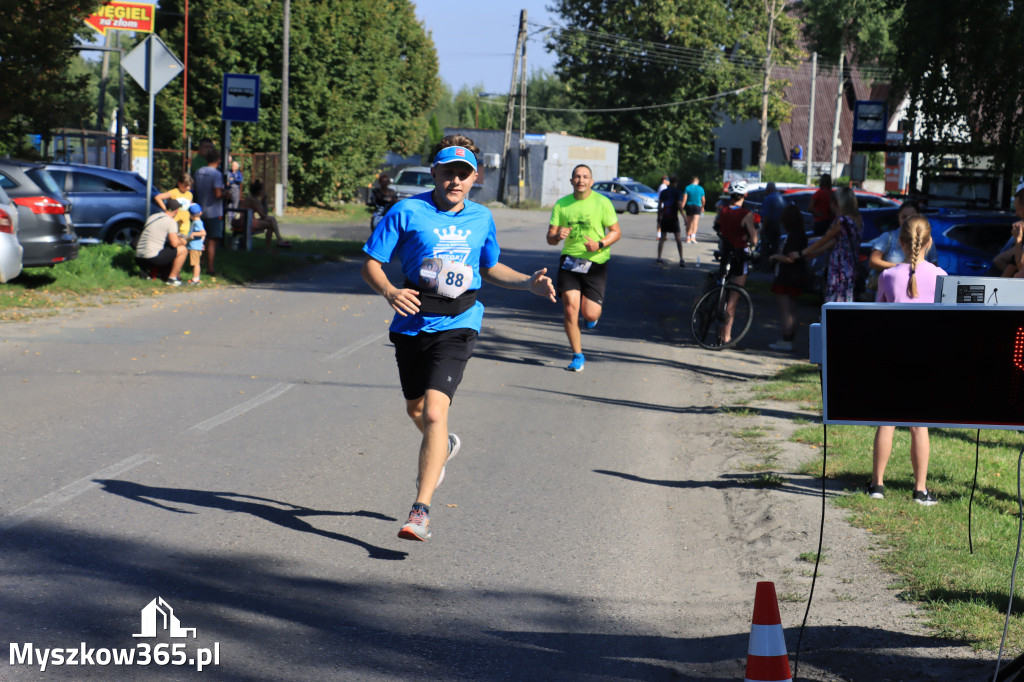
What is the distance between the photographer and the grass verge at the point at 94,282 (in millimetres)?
14738

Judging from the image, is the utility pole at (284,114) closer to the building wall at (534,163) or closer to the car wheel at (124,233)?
the car wheel at (124,233)

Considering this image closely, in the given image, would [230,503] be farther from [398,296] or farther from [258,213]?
[258,213]

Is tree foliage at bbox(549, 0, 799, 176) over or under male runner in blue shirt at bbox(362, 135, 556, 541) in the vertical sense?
over

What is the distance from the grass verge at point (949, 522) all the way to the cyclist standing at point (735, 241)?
14.8 feet

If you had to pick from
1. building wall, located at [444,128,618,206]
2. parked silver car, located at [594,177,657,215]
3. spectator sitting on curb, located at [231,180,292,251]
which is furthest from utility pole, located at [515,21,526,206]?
spectator sitting on curb, located at [231,180,292,251]

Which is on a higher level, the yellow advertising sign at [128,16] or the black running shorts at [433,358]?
the yellow advertising sign at [128,16]

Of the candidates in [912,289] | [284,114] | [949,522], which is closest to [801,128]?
[284,114]

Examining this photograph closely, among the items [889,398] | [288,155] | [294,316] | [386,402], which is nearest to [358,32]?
[288,155]

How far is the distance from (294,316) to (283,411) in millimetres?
5967

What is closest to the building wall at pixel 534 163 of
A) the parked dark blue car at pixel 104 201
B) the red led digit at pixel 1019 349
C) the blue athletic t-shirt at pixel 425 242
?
the parked dark blue car at pixel 104 201

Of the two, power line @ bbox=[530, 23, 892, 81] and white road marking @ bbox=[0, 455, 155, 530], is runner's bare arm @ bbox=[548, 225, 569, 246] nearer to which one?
white road marking @ bbox=[0, 455, 155, 530]

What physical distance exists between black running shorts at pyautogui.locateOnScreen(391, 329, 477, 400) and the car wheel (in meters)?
15.3

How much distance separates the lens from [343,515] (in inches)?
244

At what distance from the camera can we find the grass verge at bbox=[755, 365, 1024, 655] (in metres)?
4.88
